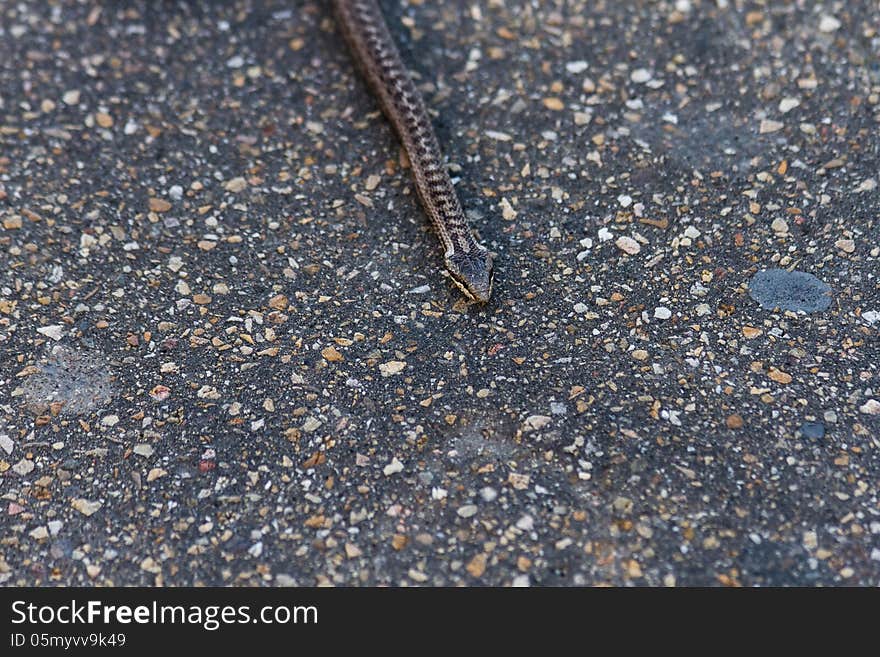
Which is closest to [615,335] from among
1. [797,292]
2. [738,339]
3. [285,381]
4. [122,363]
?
[738,339]

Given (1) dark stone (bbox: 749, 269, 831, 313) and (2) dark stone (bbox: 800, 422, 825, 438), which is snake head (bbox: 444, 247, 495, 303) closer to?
(1) dark stone (bbox: 749, 269, 831, 313)

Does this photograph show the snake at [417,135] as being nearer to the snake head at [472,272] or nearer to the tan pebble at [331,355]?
the snake head at [472,272]

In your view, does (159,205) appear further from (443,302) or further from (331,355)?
(443,302)

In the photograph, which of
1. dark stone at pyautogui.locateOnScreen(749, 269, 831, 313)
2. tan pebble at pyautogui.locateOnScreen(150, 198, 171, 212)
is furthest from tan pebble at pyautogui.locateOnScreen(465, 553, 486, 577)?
tan pebble at pyautogui.locateOnScreen(150, 198, 171, 212)

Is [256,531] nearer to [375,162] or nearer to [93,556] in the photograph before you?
[93,556]

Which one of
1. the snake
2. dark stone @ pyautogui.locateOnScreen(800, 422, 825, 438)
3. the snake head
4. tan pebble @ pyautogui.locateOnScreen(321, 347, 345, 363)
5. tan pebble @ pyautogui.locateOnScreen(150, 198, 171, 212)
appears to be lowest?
tan pebble @ pyautogui.locateOnScreen(321, 347, 345, 363)

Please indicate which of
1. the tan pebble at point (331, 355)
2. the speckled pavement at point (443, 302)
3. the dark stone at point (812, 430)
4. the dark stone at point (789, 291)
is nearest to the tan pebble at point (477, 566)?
the speckled pavement at point (443, 302)
